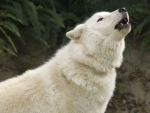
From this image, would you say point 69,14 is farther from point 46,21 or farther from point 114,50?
point 114,50

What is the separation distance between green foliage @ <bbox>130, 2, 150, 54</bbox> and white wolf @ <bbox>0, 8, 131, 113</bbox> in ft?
9.60

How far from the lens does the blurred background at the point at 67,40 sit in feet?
26.9

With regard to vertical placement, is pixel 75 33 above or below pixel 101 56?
above

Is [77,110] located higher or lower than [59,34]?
higher

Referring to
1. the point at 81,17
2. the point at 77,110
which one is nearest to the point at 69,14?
the point at 81,17

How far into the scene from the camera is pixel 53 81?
5133 millimetres

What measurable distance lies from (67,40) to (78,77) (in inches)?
116

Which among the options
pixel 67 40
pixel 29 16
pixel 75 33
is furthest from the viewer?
pixel 67 40

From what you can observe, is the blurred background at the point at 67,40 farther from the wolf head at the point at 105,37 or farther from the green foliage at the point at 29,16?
the wolf head at the point at 105,37

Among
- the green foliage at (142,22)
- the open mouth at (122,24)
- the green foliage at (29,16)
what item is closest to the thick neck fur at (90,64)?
the open mouth at (122,24)

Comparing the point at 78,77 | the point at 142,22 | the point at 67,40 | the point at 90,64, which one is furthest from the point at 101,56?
the point at 142,22

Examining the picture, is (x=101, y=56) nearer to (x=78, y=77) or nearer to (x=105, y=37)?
(x=105, y=37)

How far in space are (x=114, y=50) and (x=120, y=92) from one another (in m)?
3.26

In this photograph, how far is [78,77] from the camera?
518 centimetres
